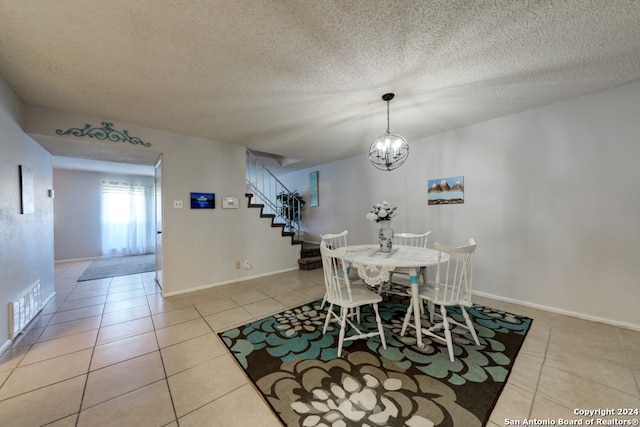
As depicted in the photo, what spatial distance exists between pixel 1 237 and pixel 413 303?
364 centimetres

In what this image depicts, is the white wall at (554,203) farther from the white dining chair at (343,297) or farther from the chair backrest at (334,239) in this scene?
the white dining chair at (343,297)

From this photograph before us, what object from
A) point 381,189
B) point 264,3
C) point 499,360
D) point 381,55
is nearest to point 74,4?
point 264,3

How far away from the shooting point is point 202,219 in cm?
367

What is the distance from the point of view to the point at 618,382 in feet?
5.05

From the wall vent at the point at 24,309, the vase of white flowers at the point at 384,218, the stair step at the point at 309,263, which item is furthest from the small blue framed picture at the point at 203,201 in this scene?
the vase of white flowers at the point at 384,218

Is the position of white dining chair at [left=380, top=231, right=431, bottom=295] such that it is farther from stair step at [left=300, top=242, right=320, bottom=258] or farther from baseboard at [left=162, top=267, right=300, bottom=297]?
baseboard at [left=162, top=267, right=300, bottom=297]

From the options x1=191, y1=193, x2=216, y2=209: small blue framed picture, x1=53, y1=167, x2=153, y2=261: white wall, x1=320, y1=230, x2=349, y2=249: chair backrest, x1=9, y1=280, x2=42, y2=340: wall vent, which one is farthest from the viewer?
x1=53, y1=167, x2=153, y2=261: white wall

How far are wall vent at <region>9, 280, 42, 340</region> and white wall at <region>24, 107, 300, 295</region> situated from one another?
1226 mm

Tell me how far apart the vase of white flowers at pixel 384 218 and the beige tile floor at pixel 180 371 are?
140 centimetres

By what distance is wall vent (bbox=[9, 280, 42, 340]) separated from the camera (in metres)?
2.06

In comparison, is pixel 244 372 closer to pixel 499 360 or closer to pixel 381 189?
pixel 499 360

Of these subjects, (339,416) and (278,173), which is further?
(278,173)

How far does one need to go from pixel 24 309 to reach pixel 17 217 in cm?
95

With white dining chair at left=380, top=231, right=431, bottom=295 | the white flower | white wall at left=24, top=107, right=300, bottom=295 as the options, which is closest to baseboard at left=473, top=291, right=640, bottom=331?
white dining chair at left=380, top=231, right=431, bottom=295
